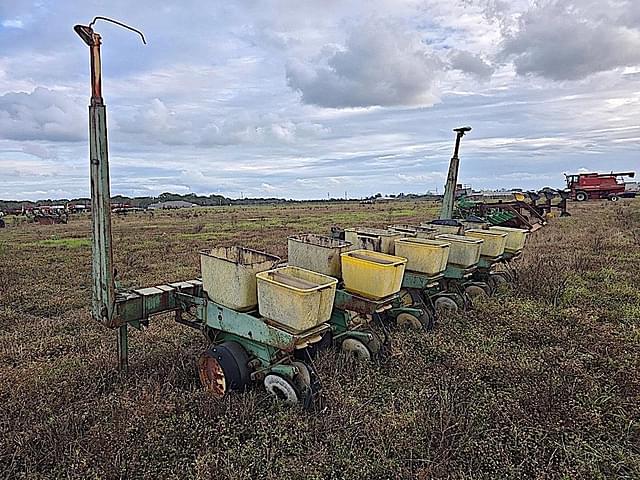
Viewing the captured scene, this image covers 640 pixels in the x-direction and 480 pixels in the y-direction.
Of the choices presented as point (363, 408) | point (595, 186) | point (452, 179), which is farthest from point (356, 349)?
point (595, 186)

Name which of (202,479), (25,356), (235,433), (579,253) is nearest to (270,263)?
(235,433)

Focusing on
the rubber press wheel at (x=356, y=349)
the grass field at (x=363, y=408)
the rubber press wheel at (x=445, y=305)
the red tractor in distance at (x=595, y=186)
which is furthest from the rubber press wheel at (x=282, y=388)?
the red tractor in distance at (x=595, y=186)

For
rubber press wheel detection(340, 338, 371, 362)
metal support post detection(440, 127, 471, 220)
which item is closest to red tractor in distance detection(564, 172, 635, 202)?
metal support post detection(440, 127, 471, 220)

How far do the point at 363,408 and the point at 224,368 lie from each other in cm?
116

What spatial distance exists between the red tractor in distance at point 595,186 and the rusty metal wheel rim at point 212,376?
109 feet

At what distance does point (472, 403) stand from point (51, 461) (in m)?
3.06

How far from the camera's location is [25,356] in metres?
4.78

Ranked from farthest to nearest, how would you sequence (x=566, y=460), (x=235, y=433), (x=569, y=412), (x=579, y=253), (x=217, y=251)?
(x=579, y=253)
(x=217, y=251)
(x=569, y=412)
(x=235, y=433)
(x=566, y=460)

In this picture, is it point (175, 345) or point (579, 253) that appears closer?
point (175, 345)

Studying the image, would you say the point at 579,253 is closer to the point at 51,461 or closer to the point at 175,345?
the point at 175,345

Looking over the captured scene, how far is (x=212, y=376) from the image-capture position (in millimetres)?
3775

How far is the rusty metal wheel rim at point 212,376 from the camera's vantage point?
145 inches

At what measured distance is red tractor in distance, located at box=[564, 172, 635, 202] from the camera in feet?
101

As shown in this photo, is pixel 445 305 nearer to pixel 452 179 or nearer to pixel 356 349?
pixel 356 349
